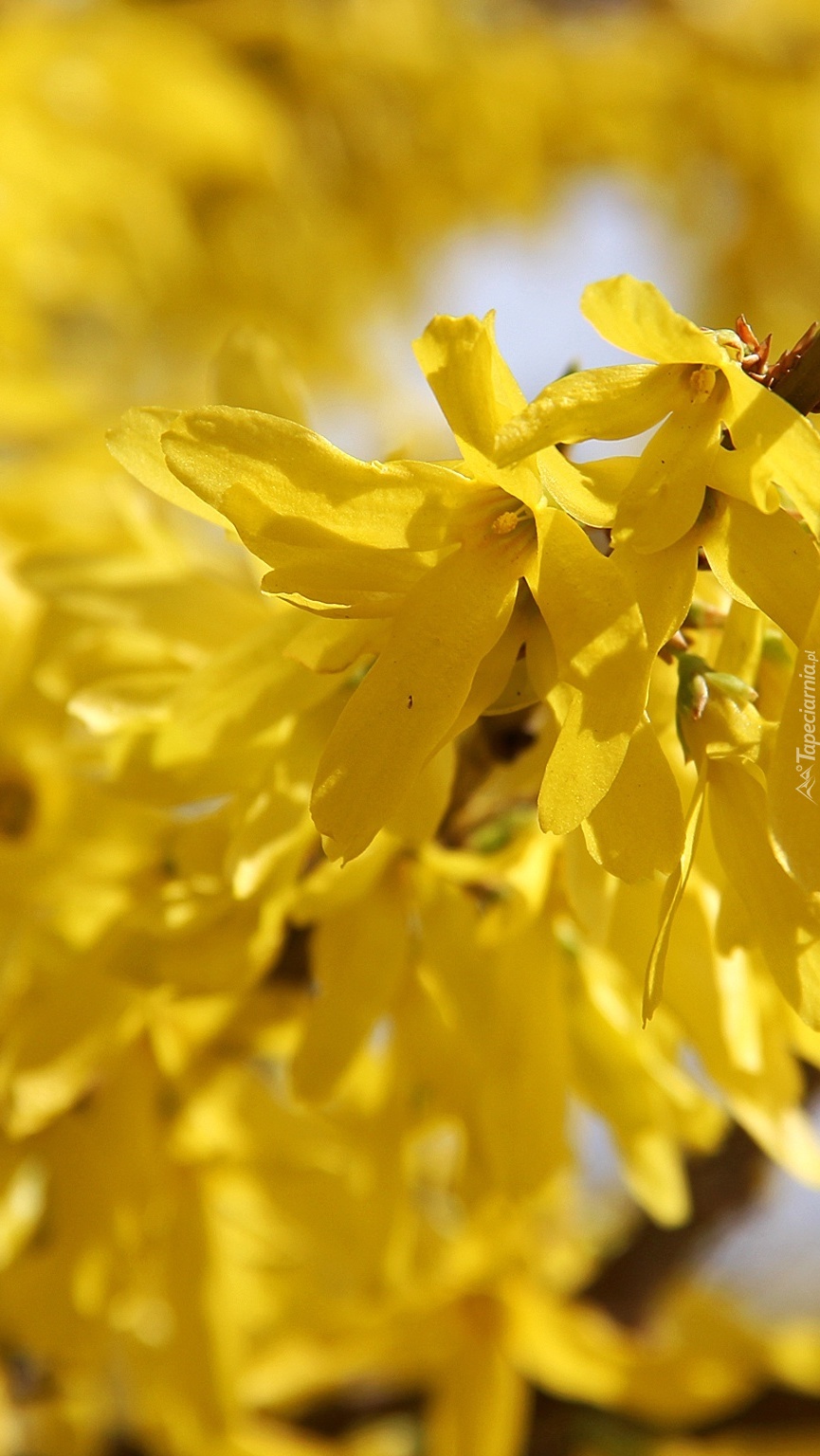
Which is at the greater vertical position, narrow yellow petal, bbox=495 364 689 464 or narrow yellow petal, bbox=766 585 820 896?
narrow yellow petal, bbox=495 364 689 464

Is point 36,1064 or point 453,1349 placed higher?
point 36,1064

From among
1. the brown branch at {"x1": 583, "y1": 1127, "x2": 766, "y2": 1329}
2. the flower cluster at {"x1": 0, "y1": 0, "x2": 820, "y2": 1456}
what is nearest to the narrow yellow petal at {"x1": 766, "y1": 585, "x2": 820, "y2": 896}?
the flower cluster at {"x1": 0, "y1": 0, "x2": 820, "y2": 1456}

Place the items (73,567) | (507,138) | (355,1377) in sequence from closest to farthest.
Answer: (73,567) < (355,1377) < (507,138)

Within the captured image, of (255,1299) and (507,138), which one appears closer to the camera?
(255,1299)

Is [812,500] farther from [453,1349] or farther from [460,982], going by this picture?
[453,1349]

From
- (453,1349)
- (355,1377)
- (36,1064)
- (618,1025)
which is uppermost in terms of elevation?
(618,1025)

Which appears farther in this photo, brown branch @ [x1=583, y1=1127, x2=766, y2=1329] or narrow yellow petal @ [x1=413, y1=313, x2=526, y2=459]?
brown branch @ [x1=583, y1=1127, x2=766, y2=1329]

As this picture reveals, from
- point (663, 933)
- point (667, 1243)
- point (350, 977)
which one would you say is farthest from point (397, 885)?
point (667, 1243)

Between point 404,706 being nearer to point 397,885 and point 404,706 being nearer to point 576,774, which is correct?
point 576,774

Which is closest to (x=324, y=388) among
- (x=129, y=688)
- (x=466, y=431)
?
(x=129, y=688)

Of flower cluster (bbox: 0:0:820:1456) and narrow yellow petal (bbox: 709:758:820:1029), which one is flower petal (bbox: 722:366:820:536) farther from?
narrow yellow petal (bbox: 709:758:820:1029)
